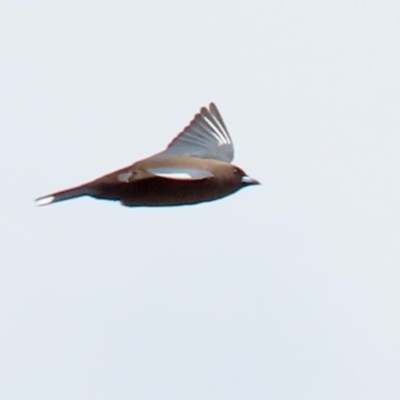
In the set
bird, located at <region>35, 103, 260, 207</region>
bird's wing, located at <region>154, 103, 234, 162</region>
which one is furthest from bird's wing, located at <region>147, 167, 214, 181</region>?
bird's wing, located at <region>154, 103, 234, 162</region>

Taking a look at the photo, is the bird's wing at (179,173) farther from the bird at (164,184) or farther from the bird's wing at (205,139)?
the bird's wing at (205,139)

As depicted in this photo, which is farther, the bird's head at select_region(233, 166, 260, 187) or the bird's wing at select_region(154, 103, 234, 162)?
the bird's wing at select_region(154, 103, 234, 162)

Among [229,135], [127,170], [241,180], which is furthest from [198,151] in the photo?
[127,170]

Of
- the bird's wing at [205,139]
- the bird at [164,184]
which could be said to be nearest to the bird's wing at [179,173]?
the bird at [164,184]

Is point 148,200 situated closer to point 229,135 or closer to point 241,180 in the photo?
point 241,180

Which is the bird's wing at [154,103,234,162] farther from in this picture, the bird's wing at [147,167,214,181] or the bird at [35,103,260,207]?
the bird's wing at [147,167,214,181]
